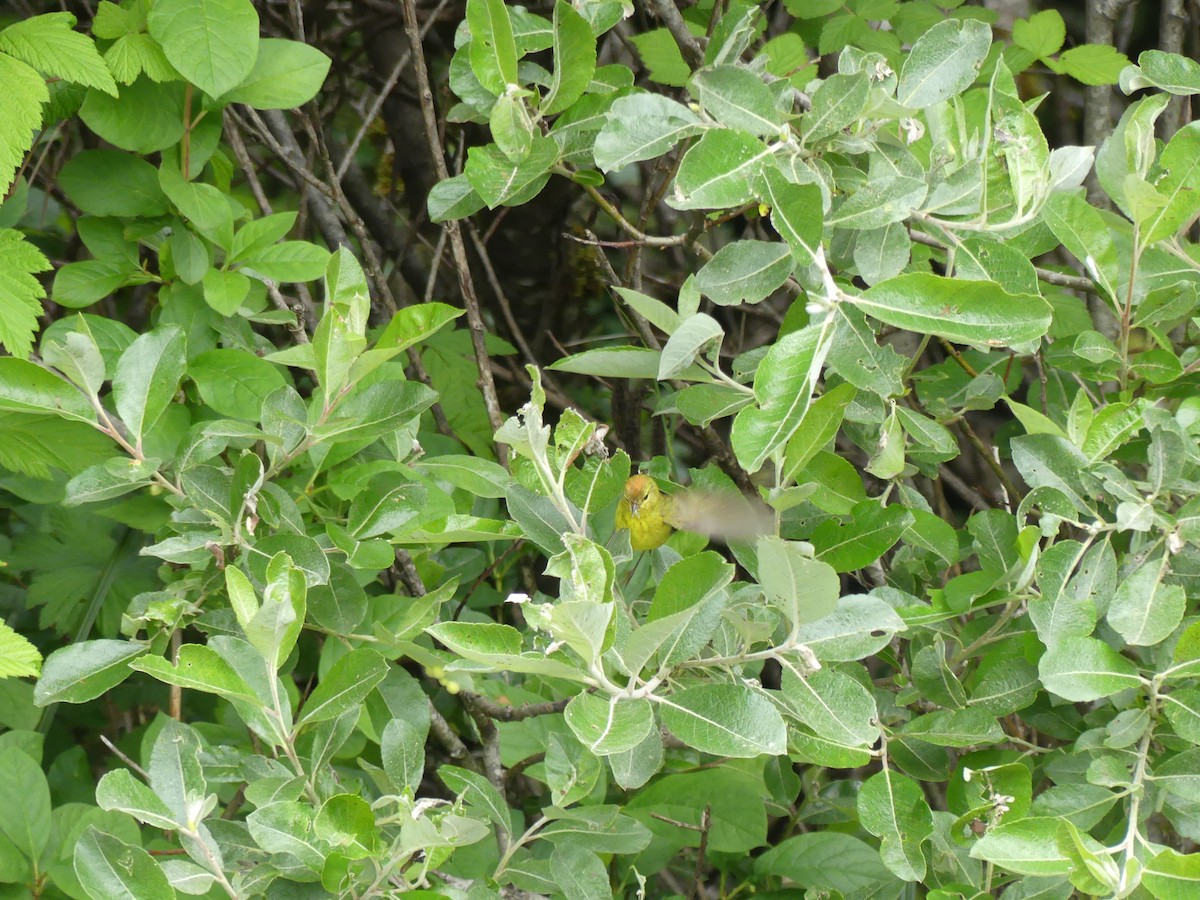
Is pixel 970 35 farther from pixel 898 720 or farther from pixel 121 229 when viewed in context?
pixel 121 229

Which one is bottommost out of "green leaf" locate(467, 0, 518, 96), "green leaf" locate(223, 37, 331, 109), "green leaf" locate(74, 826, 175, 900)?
"green leaf" locate(74, 826, 175, 900)

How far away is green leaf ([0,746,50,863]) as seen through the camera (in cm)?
123

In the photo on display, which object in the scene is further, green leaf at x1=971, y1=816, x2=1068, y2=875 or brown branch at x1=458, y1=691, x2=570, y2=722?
brown branch at x1=458, y1=691, x2=570, y2=722

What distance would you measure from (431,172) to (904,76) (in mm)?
1514

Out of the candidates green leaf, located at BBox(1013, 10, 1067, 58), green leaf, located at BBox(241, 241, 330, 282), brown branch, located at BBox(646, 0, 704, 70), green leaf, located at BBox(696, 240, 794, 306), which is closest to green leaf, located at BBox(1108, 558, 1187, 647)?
green leaf, located at BBox(696, 240, 794, 306)

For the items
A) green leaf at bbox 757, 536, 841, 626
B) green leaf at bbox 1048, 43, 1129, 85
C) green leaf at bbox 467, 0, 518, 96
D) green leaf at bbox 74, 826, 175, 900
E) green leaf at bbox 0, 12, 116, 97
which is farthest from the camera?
green leaf at bbox 1048, 43, 1129, 85

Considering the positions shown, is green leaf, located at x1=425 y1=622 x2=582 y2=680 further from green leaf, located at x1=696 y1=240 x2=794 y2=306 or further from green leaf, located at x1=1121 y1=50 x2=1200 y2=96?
green leaf, located at x1=1121 y1=50 x2=1200 y2=96

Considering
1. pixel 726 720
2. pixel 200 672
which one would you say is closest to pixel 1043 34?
pixel 726 720

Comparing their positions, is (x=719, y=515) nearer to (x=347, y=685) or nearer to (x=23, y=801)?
(x=347, y=685)

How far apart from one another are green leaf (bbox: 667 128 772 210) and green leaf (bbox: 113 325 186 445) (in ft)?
1.69

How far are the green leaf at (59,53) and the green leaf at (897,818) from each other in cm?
105

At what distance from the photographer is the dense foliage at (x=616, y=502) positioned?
778 mm

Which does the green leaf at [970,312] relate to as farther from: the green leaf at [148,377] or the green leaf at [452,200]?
the green leaf at [148,377]

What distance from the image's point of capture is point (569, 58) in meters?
0.94
